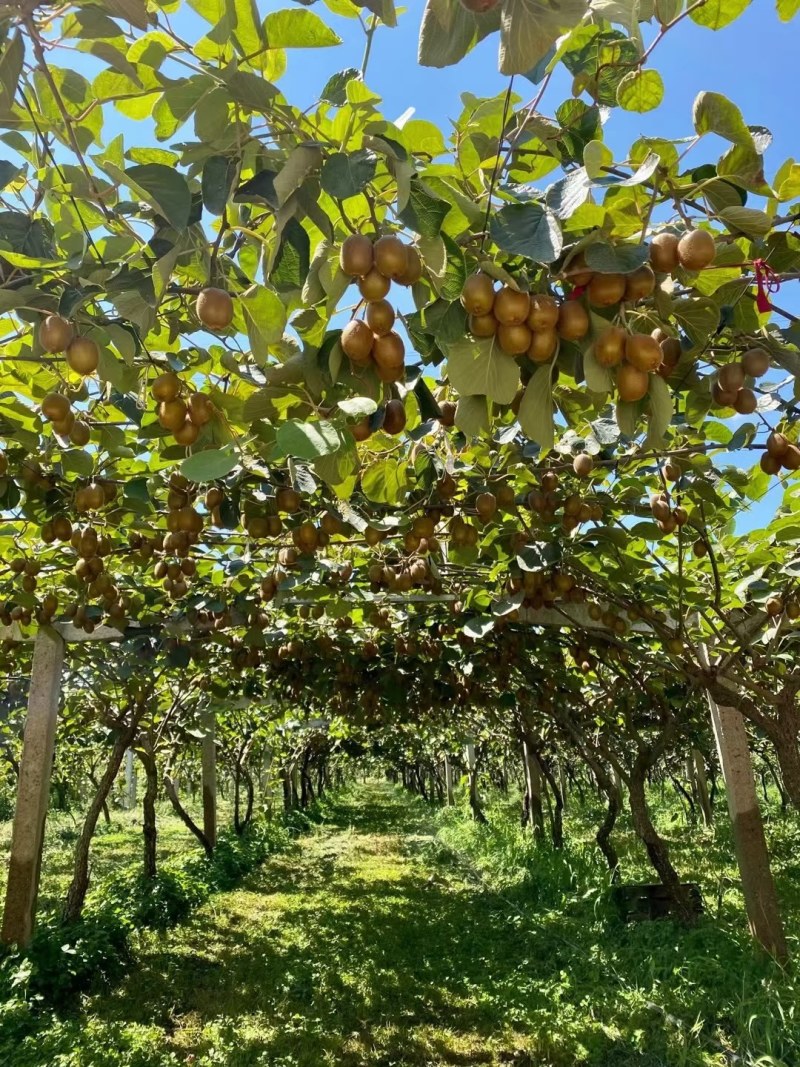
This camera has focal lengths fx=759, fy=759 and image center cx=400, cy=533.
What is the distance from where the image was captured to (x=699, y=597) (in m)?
4.27

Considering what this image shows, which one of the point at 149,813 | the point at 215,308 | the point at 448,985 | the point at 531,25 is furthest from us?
the point at 149,813

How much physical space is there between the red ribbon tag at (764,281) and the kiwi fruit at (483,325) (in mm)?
490

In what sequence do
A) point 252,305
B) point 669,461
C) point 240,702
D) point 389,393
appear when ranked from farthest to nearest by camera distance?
point 240,702
point 669,461
point 389,393
point 252,305

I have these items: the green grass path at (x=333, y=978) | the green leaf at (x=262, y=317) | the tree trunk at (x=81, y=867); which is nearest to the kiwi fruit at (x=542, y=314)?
the green leaf at (x=262, y=317)

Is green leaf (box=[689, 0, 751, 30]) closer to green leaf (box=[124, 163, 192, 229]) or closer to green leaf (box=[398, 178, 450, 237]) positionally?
green leaf (box=[398, 178, 450, 237])

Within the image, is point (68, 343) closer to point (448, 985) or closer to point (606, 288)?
point (606, 288)

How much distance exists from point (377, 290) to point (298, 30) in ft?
1.38

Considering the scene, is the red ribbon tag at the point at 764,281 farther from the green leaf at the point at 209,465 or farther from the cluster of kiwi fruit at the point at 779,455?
the green leaf at the point at 209,465

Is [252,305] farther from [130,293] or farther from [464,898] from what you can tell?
[464,898]

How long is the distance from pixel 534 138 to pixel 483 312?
1.79 feet

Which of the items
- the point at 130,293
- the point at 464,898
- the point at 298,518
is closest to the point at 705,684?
the point at 298,518

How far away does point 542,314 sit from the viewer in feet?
3.84

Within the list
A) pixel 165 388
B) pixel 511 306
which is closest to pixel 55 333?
pixel 165 388

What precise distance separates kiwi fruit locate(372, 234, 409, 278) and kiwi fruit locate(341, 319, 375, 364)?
100mm
